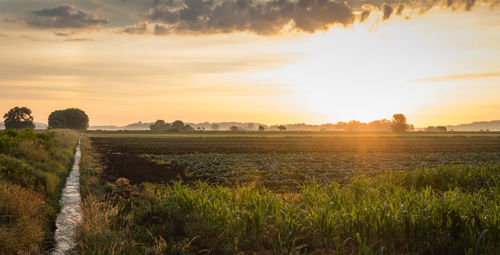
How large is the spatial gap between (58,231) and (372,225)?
9.91 metres

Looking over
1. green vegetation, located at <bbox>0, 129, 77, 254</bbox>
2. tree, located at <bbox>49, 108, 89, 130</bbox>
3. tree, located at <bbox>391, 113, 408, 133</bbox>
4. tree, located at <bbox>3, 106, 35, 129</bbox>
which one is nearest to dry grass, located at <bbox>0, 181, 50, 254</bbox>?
green vegetation, located at <bbox>0, 129, 77, 254</bbox>

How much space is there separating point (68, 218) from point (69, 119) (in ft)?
590

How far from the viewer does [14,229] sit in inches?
377

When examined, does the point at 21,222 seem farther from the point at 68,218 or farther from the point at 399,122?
the point at 399,122

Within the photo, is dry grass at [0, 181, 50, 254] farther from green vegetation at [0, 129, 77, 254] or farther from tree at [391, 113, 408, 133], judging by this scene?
tree at [391, 113, 408, 133]

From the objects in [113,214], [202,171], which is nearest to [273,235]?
[113,214]

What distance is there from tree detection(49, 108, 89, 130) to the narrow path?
168m

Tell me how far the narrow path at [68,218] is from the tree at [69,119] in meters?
168

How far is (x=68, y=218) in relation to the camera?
12828 mm

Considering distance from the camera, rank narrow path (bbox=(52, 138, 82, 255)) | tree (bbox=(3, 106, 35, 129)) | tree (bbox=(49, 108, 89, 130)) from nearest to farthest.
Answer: narrow path (bbox=(52, 138, 82, 255)) < tree (bbox=(3, 106, 35, 129)) < tree (bbox=(49, 108, 89, 130))

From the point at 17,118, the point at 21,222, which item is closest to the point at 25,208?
the point at 21,222

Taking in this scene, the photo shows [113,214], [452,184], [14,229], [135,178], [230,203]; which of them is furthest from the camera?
[135,178]

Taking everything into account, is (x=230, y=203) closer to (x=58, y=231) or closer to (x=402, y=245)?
(x=402, y=245)

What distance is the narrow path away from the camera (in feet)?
32.7
